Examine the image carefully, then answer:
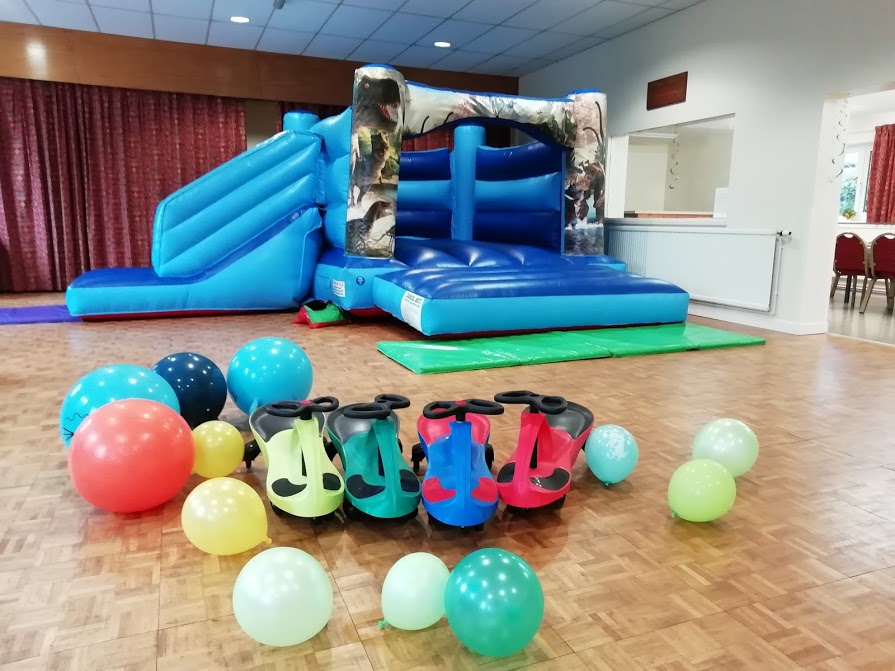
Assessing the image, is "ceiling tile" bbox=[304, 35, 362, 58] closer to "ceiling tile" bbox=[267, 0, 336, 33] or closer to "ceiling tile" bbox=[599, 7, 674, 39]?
"ceiling tile" bbox=[267, 0, 336, 33]

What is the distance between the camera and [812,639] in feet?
4.02

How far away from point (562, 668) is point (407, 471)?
680 millimetres

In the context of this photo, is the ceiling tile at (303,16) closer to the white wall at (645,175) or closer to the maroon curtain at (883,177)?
the white wall at (645,175)

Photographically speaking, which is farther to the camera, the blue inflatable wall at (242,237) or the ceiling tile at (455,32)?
the ceiling tile at (455,32)

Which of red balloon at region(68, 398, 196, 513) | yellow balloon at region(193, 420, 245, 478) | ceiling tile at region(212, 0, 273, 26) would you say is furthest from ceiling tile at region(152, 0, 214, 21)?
red balloon at region(68, 398, 196, 513)

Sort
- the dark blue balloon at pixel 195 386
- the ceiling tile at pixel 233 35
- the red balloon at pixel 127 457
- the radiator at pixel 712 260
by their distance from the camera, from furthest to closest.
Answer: the ceiling tile at pixel 233 35 → the radiator at pixel 712 260 → the dark blue balloon at pixel 195 386 → the red balloon at pixel 127 457

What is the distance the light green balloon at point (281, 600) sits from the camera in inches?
44.5

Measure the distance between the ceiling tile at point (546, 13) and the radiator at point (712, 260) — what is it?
1983mm

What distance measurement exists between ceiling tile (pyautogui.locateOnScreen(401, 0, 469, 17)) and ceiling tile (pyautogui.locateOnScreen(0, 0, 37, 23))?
3.24 meters

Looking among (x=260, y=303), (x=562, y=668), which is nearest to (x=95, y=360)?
(x=260, y=303)

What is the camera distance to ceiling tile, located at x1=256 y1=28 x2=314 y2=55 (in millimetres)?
6219

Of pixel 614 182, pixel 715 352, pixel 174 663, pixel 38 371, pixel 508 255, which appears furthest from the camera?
pixel 614 182

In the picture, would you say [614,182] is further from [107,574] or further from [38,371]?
[107,574]

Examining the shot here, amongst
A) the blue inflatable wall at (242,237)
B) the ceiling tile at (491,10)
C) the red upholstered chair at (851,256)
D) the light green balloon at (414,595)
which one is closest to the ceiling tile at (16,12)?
the blue inflatable wall at (242,237)
